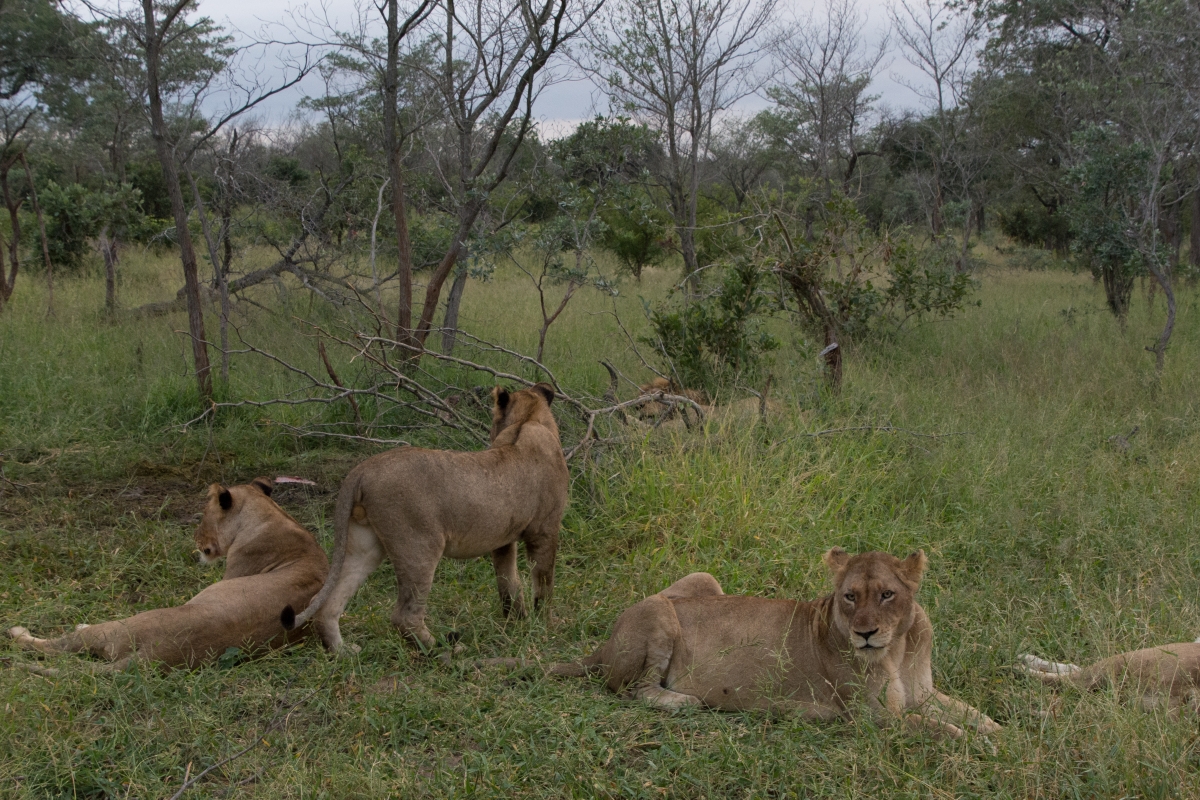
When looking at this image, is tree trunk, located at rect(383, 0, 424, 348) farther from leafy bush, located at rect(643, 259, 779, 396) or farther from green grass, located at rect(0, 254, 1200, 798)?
leafy bush, located at rect(643, 259, 779, 396)

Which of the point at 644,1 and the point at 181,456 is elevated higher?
the point at 644,1

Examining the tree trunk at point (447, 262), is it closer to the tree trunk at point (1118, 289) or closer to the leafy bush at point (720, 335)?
the leafy bush at point (720, 335)

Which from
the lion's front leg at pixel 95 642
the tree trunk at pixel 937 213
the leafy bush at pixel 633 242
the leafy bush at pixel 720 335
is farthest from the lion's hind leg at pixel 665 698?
the tree trunk at pixel 937 213

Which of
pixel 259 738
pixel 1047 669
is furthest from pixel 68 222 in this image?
pixel 1047 669

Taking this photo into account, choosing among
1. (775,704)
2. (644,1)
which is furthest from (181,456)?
(644,1)

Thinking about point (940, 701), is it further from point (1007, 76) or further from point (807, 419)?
point (1007, 76)

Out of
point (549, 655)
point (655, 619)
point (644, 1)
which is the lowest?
point (549, 655)

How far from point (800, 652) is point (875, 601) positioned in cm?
39

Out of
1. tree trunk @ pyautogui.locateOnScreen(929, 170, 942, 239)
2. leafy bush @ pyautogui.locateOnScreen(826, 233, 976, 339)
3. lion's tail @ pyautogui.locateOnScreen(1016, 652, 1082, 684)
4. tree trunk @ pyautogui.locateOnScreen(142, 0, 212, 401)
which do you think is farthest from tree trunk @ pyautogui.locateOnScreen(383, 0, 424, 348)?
tree trunk @ pyautogui.locateOnScreen(929, 170, 942, 239)

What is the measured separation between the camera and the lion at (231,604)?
3725 millimetres

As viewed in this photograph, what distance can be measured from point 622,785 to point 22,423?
555cm

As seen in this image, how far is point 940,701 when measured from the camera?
10.8ft

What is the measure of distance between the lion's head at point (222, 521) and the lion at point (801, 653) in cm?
151

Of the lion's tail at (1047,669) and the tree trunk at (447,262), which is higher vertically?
the tree trunk at (447,262)
